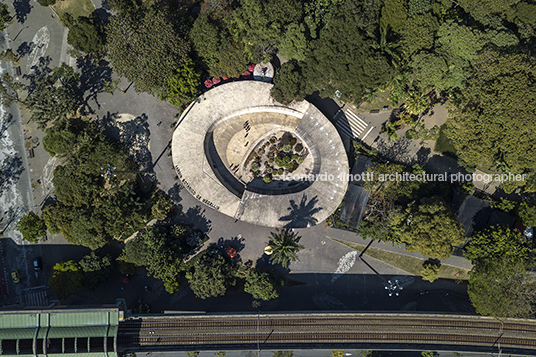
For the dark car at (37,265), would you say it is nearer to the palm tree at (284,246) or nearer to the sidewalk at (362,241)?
the palm tree at (284,246)

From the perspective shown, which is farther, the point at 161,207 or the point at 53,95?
the point at 161,207

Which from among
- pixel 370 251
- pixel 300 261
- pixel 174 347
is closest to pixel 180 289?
pixel 174 347

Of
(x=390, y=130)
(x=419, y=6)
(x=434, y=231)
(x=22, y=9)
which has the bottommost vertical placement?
(x=434, y=231)

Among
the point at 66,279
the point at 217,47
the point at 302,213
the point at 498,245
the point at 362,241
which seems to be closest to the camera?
the point at 498,245

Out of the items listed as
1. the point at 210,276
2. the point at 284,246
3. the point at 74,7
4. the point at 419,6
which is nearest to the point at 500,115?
the point at 419,6

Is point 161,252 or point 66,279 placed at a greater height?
point 161,252

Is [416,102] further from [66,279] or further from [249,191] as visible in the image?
[66,279]

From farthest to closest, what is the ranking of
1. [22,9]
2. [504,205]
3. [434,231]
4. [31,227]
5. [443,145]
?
[22,9] → [443,145] → [504,205] → [31,227] → [434,231]
